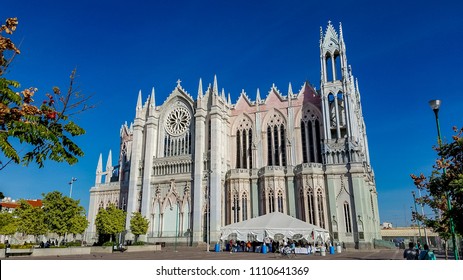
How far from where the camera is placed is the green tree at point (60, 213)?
35.6 metres

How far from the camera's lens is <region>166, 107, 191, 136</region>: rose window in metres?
55.3

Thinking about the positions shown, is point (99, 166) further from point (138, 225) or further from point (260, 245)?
point (260, 245)

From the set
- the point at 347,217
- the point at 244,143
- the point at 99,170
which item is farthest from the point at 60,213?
the point at 347,217

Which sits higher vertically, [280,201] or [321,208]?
[280,201]

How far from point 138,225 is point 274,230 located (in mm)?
22043

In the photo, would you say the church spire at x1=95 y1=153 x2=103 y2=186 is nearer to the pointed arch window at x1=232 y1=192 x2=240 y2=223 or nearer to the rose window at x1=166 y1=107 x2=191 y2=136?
the rose window at x1=166 y1=107 x2=191 y2=136

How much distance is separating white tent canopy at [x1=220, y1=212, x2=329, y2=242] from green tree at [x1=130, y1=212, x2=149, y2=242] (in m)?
15.8

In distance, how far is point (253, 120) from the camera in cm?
5322

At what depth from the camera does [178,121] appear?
55.9m

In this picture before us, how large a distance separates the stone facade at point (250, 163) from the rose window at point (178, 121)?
171mm

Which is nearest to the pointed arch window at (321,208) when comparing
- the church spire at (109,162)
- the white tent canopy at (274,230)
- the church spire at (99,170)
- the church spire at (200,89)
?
the white tent canopy at (274,230)

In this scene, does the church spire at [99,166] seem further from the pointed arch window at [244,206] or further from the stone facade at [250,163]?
the pointed arch window at [244,206]

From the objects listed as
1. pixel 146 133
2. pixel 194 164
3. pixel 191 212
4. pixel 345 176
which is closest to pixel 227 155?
pixel 194 164

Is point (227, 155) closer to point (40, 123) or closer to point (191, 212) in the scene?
point (191, 212)
